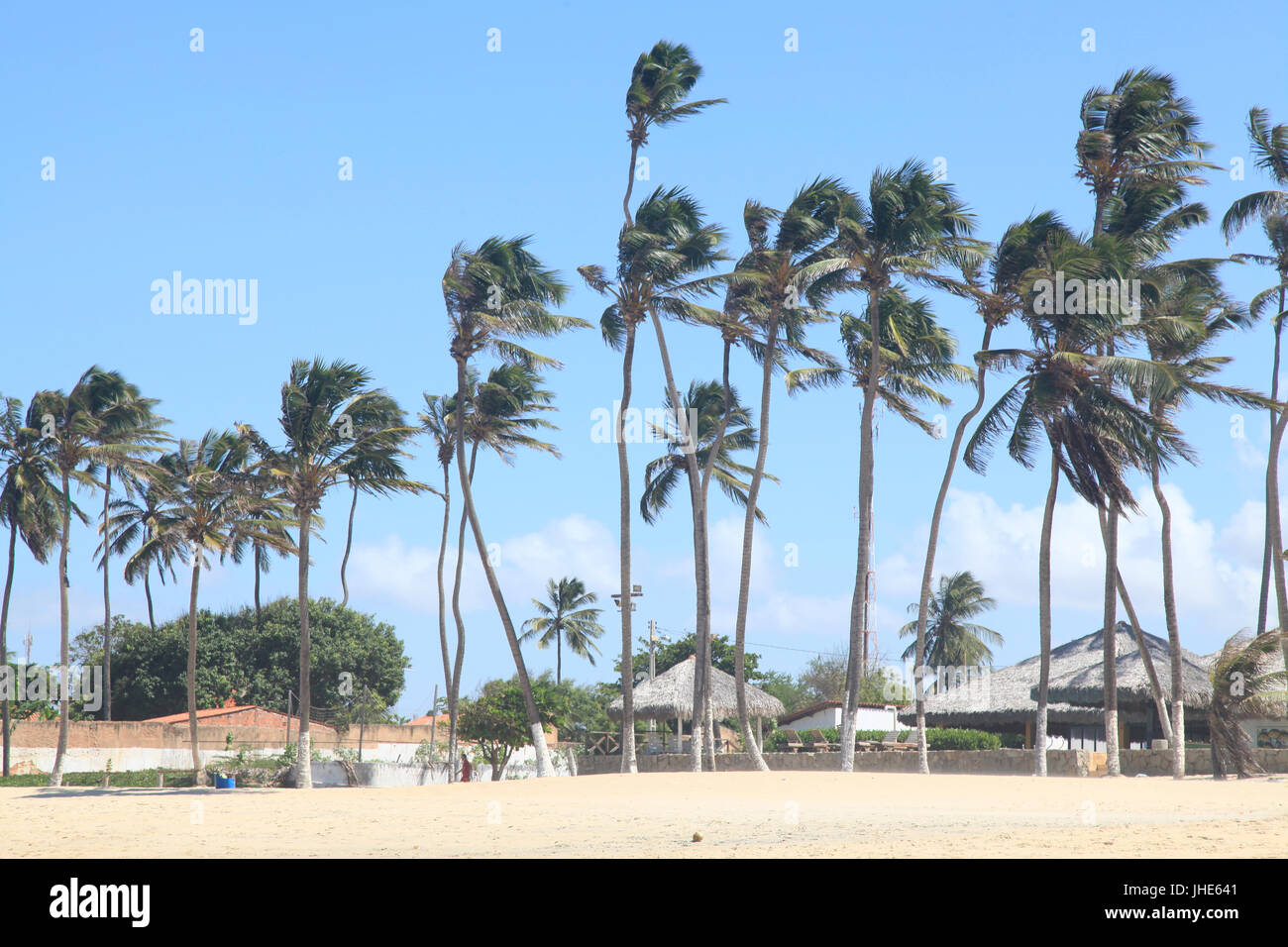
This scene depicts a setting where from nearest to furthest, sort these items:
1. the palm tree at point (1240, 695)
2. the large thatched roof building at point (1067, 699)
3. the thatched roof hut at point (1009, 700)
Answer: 1. the palm tree at point (1240, 695)
2. the large thatched roof building at point (1067, 699)
3. the thatched roof hut at point (1009, 700)

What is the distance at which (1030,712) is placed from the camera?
37.6 m

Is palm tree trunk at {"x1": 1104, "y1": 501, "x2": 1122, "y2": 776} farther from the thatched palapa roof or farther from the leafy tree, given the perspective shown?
the leafy tree

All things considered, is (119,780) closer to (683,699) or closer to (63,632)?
(63,632)

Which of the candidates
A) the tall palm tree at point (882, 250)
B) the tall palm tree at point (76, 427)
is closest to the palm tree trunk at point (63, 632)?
the tall palm tree at point (76, 427)

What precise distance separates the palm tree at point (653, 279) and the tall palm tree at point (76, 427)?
14932 millimetres

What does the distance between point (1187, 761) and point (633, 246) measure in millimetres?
18263

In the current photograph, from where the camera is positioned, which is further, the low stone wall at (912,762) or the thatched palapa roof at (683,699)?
the thatched palapa roof at (683,699)

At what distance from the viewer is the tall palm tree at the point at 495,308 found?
30594mm

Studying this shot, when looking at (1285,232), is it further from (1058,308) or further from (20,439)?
(20,439)

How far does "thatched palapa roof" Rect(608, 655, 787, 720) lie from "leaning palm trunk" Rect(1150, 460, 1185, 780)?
45.0 ft

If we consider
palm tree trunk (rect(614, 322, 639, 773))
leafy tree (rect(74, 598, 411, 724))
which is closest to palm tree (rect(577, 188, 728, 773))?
palm tree trunk (rect(614, 322, 639, 773))

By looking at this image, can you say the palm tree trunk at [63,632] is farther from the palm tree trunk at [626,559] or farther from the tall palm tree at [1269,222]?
the tall palm tree at [1269,222]

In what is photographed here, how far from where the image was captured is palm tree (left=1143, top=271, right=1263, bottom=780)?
88.4 ft
